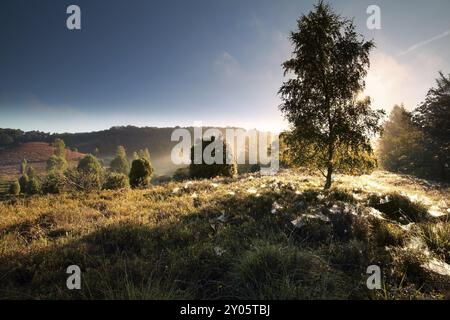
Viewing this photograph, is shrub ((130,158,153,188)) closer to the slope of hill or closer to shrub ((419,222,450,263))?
shrub ((419,222,450,263))

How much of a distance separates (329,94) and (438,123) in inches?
951

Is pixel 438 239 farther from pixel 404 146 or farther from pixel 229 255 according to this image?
pixel 404 146

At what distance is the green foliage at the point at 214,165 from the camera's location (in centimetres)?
2802

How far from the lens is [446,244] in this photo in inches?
233

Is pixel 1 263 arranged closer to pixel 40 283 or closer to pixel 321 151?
pixel 40 283

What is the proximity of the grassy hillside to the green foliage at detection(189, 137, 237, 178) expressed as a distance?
1898 cm

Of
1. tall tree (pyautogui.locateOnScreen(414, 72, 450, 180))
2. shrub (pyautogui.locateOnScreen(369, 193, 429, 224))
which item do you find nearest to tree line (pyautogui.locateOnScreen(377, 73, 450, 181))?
tall tree (pyautogui.locateOnScreen(414, 72, 450, 180))

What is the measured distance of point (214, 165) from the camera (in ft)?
92.4

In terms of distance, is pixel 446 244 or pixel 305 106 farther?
pixel 305 106

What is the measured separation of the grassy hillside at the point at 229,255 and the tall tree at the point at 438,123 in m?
27.9

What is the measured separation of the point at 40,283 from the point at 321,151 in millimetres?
13569

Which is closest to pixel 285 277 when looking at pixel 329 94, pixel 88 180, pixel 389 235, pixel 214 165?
pixel 389 235
